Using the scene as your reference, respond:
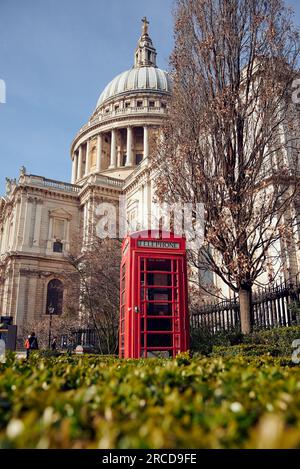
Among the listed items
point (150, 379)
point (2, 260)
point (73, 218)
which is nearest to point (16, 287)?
point (2, 260)

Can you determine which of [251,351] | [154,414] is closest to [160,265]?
[251,351]

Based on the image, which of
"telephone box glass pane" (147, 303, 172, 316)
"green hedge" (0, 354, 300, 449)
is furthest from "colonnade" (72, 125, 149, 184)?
"green hedge" (0, 354, 300, 449)

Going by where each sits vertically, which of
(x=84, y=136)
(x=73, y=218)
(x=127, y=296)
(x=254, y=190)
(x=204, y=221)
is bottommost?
(x=127, y=296)

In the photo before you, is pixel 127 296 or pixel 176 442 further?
pixel 127 296

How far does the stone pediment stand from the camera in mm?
42763

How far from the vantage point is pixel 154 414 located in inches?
62.7

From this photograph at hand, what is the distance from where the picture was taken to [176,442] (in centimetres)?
132

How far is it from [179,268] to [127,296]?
1.24 m

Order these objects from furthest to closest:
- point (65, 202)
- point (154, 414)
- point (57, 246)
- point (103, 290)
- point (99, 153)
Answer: point (99, 153) < point (65, 202) < point (57, 246) < point (103, 290) < point (154, 414)

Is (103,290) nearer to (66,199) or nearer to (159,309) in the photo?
(159,309)

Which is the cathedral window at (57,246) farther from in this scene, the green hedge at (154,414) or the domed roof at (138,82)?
the green hedge at (154,414)

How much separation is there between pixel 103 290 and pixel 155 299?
9579mm

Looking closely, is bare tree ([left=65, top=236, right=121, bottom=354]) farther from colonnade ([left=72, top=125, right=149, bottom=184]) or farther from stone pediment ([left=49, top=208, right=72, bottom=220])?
colonnade ([left=72, top=125, right=149, bottom=184])
